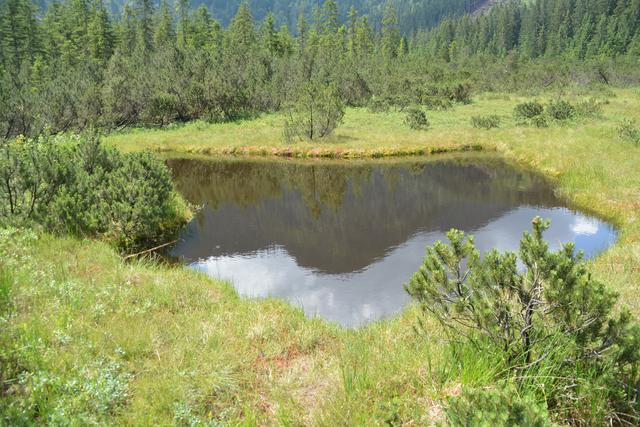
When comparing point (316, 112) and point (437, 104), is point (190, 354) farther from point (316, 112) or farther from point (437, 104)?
point (437, 104)

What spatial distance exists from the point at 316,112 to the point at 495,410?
84.2ft

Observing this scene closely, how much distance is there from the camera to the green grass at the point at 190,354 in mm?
4270

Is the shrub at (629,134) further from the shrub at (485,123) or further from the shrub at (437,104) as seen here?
the shrub at (437,104)

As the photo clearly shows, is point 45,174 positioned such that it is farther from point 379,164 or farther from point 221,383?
point 379,164

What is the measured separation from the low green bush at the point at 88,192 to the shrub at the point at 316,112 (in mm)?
15125

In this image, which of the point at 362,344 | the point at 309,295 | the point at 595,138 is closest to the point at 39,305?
the point at 362,344

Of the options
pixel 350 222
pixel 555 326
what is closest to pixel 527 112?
pixel 350 222

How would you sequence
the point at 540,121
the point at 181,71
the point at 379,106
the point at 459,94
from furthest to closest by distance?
the point at 459,94
the point at 379,106
the point at 181,71
the point at 540,121

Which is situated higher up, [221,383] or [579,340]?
[579,340]

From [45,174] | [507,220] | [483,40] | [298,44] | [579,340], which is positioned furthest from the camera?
[483,40]

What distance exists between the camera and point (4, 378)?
14.3 feet

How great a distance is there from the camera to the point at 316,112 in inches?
1079

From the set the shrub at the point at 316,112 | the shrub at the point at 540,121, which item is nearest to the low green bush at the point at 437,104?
the shrub at the point at 540,121

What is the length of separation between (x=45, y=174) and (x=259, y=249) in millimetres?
5769
